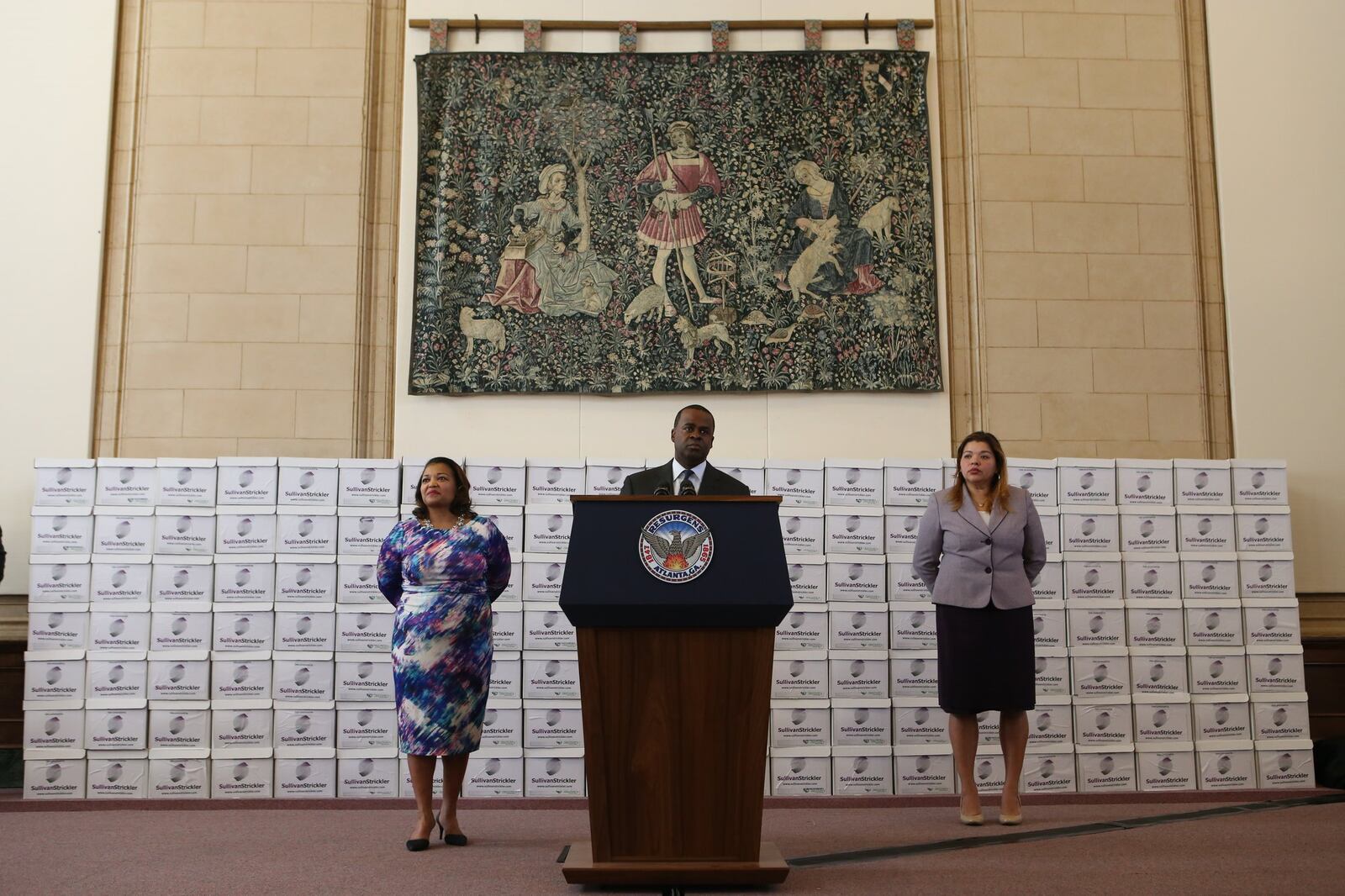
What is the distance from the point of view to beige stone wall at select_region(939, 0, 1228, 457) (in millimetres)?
6914

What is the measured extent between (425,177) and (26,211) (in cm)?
244

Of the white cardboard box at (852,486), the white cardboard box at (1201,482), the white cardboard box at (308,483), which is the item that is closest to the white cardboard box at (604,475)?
the white cardboard box at (852,486)

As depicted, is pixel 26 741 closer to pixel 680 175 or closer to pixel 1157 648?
pixel 680 175

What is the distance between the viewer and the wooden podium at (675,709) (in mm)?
3373

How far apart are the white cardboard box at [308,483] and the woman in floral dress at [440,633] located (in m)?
1.62

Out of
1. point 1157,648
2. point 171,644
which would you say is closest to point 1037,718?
point 1157,648

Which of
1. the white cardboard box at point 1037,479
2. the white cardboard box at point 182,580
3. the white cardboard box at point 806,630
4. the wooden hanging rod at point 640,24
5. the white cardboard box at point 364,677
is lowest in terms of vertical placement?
the white cardboard box at point 364,677

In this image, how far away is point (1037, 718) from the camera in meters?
5.88

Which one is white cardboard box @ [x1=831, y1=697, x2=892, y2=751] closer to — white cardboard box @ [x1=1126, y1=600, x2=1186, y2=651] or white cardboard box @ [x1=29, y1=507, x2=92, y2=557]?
white cardboard box @ [x1=1126, y1=600, x2=1186, y2=651]

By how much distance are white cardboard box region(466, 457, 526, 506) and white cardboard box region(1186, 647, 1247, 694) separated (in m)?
3.67

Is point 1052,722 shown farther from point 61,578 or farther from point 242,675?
point 61,578

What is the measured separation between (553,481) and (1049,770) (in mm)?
2984

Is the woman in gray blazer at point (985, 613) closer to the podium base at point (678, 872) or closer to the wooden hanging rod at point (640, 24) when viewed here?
the podium base at point (678, 872)

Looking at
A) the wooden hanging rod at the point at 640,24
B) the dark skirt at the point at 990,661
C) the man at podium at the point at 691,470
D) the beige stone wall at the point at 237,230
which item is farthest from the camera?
the wooden hanging rod at the point at 640,24
